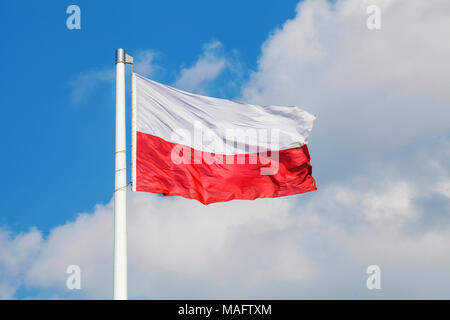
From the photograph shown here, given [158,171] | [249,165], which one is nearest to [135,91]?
[158,171]

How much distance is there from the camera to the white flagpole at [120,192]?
17969mm

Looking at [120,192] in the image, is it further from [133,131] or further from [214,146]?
[214,146]

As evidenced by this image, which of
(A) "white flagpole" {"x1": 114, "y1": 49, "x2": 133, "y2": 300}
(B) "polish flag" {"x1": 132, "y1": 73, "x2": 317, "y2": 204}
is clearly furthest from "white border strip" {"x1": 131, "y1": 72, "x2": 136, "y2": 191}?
(A) "white flagpole" {"x1": 114, "y1": 49, "x2": 133, "y2": 300}

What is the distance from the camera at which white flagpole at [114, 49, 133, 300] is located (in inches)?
707

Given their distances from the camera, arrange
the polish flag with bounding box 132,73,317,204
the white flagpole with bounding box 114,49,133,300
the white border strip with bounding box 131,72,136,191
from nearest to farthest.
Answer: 1. the white flagpole with bounding box 114,49,133,300
2. the white border strip with bounding box 131,72,136,191
3. the polish flag with bounding box 132,73,317,204

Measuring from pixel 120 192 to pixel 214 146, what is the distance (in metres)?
4.36

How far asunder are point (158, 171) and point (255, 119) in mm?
4736

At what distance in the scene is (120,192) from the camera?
18594mm

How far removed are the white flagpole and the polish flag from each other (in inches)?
16.0

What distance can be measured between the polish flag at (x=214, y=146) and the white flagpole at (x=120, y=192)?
0.41 m

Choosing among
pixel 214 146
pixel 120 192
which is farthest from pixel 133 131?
pixel 214 146

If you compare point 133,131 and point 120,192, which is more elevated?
point 133,131

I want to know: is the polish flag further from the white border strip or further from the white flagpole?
the white flagpole

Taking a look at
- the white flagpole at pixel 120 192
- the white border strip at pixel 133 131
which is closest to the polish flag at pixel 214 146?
the white border strip at pixel 133 131
